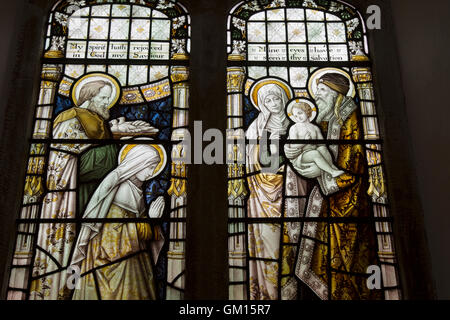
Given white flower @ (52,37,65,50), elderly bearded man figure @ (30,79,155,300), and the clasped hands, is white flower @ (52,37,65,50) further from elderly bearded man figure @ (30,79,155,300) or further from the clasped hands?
the clasped hands

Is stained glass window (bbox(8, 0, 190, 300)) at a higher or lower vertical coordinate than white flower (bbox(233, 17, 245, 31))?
lower

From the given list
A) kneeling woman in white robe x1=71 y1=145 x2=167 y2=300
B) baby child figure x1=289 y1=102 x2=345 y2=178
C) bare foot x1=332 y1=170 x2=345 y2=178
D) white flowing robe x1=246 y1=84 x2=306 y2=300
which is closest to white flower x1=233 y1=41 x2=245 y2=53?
white flowing robe x1=246 y1=84 x2=306 y2=300

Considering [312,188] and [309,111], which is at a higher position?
[309,111]

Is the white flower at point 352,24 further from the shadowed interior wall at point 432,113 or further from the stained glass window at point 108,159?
the stained glass window at point 108,159

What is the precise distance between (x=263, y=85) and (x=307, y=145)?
71 cm

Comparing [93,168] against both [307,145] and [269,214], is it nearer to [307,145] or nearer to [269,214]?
[269,214]

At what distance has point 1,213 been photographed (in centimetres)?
539

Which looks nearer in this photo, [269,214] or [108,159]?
[269,214]

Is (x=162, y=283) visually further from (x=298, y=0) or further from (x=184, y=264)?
(x=298, y=0)

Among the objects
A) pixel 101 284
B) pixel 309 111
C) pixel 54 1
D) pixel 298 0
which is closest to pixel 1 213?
pixel 101 284

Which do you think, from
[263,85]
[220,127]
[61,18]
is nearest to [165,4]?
[61,18]

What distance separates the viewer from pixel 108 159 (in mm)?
5816

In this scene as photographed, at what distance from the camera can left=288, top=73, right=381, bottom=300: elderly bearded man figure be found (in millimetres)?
5355

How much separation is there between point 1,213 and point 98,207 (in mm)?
756
